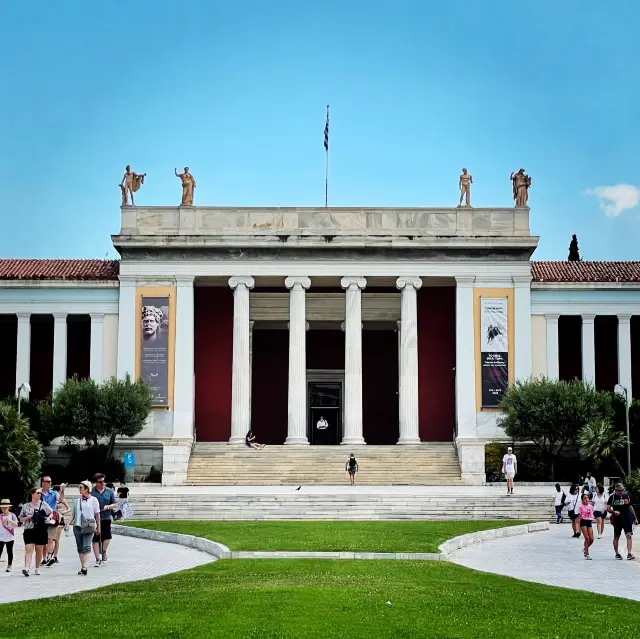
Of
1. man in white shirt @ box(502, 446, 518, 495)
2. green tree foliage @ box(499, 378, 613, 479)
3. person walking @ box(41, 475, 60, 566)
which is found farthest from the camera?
green tree foliage @ box(499, 378, 613, 479)

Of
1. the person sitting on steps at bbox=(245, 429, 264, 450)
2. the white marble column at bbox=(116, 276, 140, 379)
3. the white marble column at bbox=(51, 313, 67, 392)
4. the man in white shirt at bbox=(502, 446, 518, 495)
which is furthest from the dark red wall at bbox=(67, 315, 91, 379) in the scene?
the man in white shirt at bbox=(502, 446, 518, 495)

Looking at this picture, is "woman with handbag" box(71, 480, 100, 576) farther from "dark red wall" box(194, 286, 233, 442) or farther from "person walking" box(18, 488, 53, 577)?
"dark red wall" box(194, 286, 233, 442)

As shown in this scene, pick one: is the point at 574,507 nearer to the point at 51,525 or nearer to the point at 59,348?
the point at 51,525

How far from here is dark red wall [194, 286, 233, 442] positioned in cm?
5175

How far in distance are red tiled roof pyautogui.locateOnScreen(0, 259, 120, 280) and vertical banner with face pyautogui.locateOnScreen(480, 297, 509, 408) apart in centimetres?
1654

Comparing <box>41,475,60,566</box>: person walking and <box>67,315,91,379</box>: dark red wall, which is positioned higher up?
<box>67,315,91,379</box>: dark red wall

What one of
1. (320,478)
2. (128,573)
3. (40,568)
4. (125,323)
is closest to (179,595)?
(128,573)

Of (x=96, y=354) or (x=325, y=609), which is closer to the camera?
(x=325, y=609)

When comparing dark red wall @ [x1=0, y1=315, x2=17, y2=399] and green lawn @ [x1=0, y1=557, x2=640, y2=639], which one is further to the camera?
dark red wall @ [x1=0, y1=315, x2=17, y2=399]

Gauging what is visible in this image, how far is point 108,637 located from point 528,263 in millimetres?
39472

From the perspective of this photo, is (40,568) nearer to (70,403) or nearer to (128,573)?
Result: (128,573)

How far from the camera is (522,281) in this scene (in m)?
49.7

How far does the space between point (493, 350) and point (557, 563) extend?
26.3 metres

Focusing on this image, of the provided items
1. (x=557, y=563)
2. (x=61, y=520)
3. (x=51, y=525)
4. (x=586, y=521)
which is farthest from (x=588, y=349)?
(x=51, y=525)
